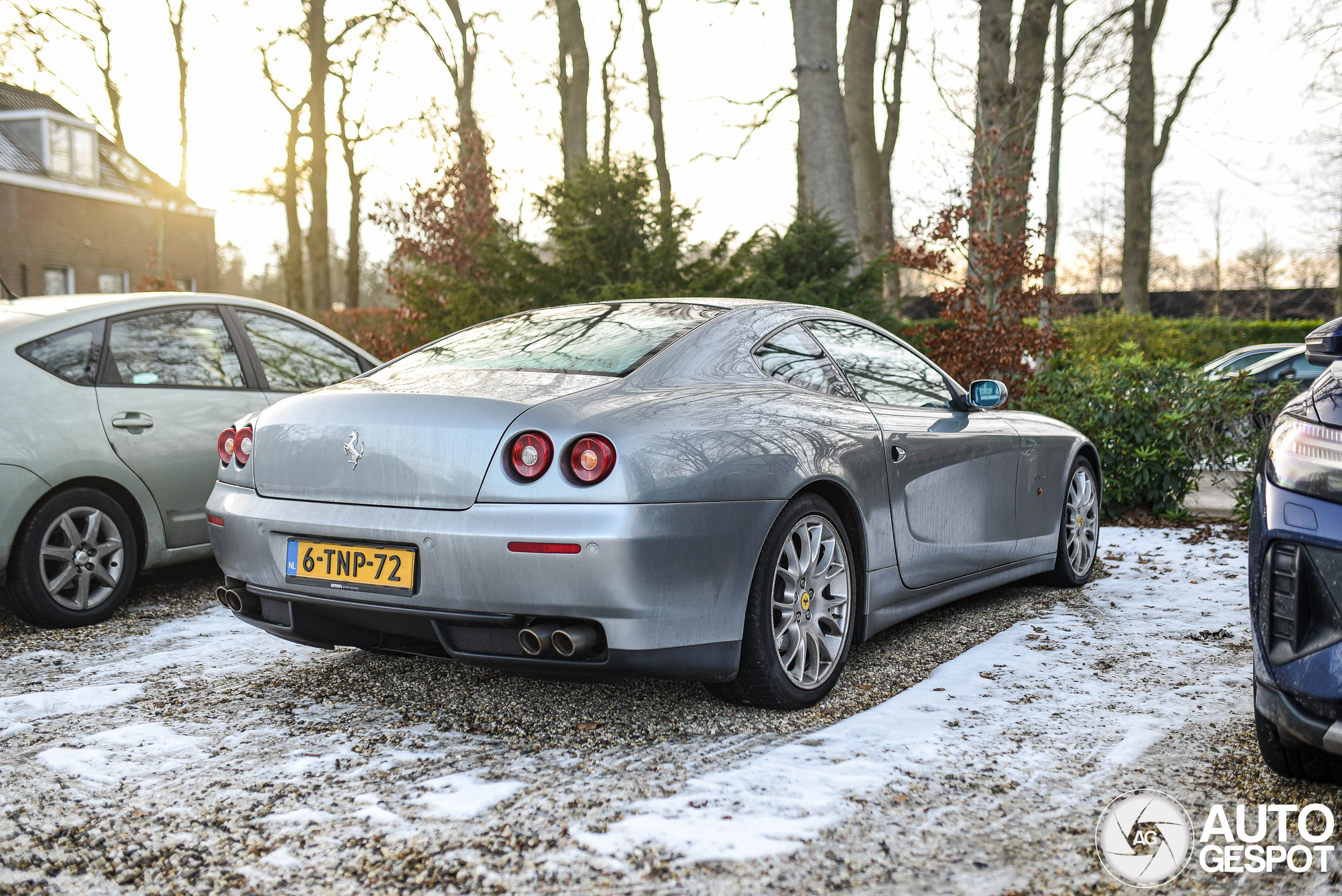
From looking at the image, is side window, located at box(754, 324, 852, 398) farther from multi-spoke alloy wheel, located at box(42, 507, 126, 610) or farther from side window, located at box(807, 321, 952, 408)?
multi-spoke alloy wheel, located at box(42, 507, 126, 610)

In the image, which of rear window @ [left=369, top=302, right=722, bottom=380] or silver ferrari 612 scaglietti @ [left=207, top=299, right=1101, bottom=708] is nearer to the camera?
silver ferrari 612 scaglietti @ [left=207, top=299, right=1101, bottom=708]

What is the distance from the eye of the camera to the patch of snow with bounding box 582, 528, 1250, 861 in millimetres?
2775

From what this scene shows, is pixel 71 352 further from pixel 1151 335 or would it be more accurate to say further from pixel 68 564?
pixel 1151 335

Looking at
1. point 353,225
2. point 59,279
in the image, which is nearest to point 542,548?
point 59,279

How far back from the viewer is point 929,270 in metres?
10.8

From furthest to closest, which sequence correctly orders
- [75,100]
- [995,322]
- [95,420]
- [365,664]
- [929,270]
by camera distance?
1. [75,100]
2. [929,270]
3. [995,322]
4. [95,420]
5. [365,664]

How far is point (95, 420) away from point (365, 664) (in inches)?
71.3

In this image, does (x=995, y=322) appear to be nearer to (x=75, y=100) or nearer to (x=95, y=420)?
(x=95, y=420)

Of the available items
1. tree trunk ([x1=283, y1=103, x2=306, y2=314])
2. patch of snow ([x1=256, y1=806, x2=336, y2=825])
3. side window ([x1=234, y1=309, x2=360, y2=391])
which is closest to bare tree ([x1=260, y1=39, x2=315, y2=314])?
tree trunk ([x1=283, y1=103, x2=306, y2=314])

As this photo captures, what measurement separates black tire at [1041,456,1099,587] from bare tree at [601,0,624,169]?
66.1 feet

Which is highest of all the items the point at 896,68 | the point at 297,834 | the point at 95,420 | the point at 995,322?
the point at 896,68

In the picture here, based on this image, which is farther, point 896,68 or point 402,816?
point 896,68

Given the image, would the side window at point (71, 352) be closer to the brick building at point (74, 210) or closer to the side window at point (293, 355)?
the side window at point (293, 355)

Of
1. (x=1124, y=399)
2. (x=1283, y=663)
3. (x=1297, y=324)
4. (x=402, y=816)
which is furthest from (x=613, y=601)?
(x=1297, y=324)
